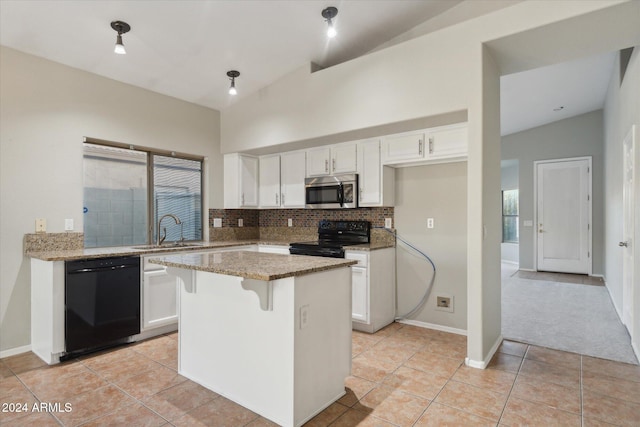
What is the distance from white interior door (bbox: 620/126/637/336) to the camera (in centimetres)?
327

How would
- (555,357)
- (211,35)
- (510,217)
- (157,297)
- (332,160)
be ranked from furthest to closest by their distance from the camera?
(510,217) < (332,160) < (157,297) < (211,35) < (555,357)

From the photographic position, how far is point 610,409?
2184 mm

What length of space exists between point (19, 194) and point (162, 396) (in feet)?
7.38

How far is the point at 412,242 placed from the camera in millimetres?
3904

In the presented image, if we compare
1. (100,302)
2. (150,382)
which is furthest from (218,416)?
(100,302)

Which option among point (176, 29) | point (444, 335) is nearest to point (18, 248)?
point (176, 29)

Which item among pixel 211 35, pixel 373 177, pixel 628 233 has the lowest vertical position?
pixel 628 233

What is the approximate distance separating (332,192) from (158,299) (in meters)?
2.16

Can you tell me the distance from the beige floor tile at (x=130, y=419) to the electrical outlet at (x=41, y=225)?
1972 mm

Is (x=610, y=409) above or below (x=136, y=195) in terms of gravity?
below

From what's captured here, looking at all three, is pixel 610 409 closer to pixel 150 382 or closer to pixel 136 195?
pixel 150 382

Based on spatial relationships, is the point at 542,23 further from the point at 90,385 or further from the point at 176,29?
the point at 90,385

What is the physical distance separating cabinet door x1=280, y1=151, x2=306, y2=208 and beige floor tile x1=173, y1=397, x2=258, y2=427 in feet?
8.52

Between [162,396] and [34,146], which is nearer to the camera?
[162,396]
